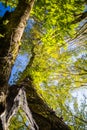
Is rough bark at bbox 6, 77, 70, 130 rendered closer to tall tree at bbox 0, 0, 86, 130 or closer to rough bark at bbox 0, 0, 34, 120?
tall tree at bbox 0, 0, 86, 130

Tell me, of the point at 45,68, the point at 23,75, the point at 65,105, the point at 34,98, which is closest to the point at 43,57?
the point at 45,68

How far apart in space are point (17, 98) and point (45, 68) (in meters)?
4.85

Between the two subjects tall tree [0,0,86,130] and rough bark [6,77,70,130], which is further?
rough bark [6,77,70,130]

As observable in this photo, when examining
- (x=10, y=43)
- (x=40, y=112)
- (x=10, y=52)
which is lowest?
(x=40, y=112)

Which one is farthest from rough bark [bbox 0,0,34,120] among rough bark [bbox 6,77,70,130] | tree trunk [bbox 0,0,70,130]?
rough bark [bbox 6,77,70,130]

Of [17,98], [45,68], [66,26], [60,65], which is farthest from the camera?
[60,65]

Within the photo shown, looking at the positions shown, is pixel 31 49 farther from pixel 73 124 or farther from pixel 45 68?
pixel 73 124

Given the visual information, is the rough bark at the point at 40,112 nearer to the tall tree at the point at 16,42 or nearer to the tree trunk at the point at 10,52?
the tall tree at the point at 16,42

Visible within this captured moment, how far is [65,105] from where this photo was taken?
1664 cm

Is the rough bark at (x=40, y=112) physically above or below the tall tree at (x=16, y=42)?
below

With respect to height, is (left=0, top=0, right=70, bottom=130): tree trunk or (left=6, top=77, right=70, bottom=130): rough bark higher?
(left=0, top=0, right=70, bottom=130): tree trunk

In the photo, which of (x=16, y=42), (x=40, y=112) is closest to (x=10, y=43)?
(x=16, y=42)

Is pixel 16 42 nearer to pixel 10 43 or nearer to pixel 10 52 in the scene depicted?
pixel 10 43

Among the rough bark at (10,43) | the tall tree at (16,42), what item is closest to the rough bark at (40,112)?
the tall tree at (16,42)
